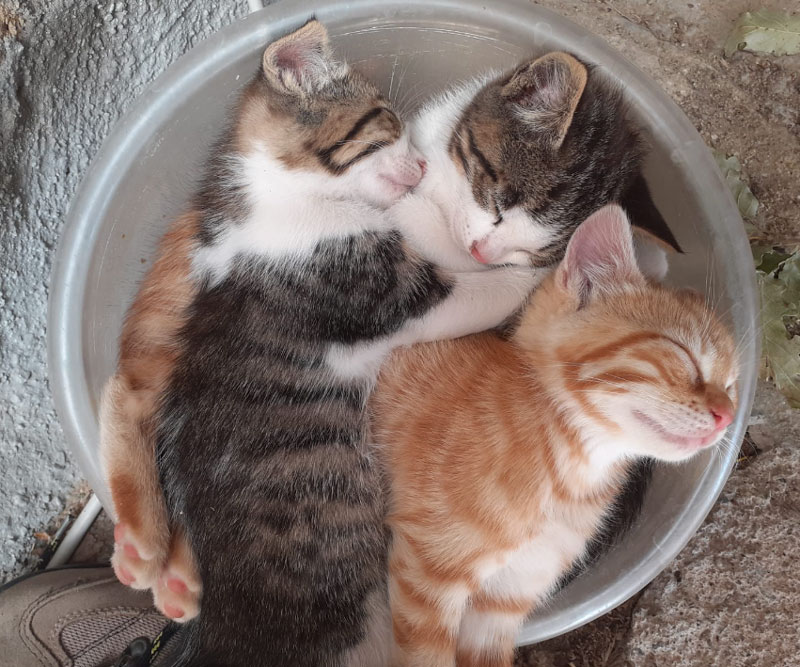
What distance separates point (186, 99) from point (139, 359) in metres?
0.46

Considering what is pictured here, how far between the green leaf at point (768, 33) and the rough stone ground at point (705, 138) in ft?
0.18

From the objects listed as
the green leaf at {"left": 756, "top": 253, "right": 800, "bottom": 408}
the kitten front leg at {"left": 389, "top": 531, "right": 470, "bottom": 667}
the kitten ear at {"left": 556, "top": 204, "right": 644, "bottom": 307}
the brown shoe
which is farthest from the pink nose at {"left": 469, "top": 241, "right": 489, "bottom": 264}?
the brown shoe

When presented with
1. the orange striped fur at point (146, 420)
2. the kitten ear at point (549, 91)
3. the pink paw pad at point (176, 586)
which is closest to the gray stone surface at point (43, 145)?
the orange striped fur at point (146, 420)

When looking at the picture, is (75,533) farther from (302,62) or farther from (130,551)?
(302,62)

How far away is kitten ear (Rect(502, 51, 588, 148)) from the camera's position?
38.4 inches

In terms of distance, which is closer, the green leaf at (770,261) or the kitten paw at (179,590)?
the kitten paw at (179,590)

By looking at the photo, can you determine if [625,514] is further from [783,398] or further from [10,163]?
[10,163]

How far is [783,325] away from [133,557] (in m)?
1.22

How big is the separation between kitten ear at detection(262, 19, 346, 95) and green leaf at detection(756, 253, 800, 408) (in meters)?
0.90

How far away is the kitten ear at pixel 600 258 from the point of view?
90 centimetres

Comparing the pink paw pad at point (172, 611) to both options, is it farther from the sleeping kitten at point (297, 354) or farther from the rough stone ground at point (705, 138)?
the rough stone ground at point (705, 138)

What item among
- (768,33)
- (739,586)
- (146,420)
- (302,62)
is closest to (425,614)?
(146,420)

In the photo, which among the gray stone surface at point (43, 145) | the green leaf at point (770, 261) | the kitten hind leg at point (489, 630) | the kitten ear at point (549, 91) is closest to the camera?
the kitten ear at point (549, 91)

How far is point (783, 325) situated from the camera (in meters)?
1.32
